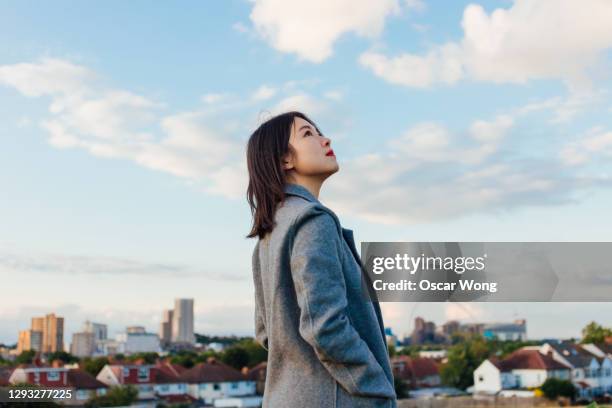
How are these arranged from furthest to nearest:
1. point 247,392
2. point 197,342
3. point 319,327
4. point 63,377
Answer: point 197,342, point 247,392, point 63,377, point 319,327

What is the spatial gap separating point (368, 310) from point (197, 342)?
243 ft

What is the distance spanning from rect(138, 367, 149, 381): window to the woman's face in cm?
4344

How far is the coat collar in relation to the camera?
75.1 inches

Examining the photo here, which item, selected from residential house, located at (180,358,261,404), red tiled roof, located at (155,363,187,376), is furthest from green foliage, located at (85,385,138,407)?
red tiled roof, located at (155,363,187,376)

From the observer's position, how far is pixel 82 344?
6469 cm

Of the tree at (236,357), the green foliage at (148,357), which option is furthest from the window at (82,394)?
the green foliage at (148,357)

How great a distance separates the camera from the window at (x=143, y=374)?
43.5m

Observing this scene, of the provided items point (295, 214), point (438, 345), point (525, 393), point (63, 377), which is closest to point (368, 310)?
point (295, 214)

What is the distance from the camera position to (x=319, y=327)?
5.47ft

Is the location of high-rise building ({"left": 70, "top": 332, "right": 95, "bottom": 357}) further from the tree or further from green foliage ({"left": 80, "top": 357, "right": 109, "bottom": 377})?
the tree

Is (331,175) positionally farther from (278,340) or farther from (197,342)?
(197,342)

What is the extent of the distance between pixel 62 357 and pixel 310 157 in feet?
175

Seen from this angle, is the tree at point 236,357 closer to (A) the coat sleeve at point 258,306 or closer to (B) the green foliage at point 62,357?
(B) the green foliage at point 62,357

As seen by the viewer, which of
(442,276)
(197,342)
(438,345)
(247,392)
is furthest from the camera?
Result: (197,342)
